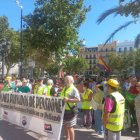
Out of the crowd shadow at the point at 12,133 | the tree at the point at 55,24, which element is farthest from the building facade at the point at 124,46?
the crowd shadow at the point at 12,133

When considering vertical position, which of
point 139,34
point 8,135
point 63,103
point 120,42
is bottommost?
point 8,135

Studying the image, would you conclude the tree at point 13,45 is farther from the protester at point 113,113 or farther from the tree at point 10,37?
the protester at point 113,113

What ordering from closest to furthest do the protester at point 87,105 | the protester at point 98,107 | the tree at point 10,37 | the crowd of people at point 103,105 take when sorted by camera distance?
the crowd of people at point 103,105 → the protester at point 98,107 → the protester at point 87,105 → the tree at point 10,37

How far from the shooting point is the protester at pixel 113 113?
6953 millimetres

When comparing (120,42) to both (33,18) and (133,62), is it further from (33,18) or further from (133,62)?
(33,18)

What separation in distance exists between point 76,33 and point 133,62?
49.1 meters

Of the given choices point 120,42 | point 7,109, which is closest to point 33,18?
point 7,109

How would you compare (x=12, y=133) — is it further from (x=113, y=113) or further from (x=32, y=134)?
(x=113, y=113)

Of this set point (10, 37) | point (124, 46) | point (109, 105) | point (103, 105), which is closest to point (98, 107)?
point (103, 105)

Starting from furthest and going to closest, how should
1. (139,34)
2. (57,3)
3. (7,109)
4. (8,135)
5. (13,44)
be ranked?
Answer: (13,44) → (57,3) → (139,34) → (7,109) → (8,135)

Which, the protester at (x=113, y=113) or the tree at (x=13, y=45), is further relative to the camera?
the tree at (x=13, y=45)

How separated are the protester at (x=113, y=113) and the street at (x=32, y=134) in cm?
308

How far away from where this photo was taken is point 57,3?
942 inches

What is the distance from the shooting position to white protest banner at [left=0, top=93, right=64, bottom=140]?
8.52 meters
